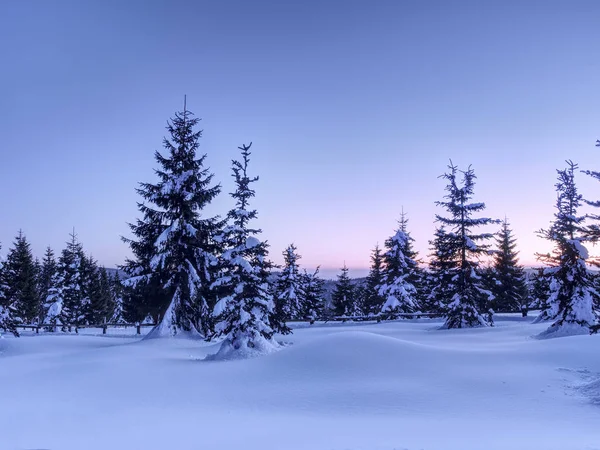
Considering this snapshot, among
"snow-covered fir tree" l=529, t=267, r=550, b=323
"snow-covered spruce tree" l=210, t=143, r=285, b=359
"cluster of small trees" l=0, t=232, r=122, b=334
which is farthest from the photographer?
"cluster of small trees" l=0, t=232, r=122, b=334

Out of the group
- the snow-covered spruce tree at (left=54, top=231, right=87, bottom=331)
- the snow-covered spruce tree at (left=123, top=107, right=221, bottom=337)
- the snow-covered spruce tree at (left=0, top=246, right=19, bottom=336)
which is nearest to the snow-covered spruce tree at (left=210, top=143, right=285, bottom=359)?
the snow-covered spruce tree at (left=123, top=107, right=221, bottom=337)

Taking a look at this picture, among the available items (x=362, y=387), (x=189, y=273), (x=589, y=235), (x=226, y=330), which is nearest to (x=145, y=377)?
(x=226, y=330)

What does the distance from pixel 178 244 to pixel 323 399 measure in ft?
62.4

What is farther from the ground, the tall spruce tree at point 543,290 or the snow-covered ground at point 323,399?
the tall spruce tree at point 543,290

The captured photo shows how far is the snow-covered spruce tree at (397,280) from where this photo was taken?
126 feet

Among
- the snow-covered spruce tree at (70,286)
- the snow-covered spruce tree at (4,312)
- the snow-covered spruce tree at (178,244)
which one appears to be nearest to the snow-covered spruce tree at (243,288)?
the snow-covered spruce tree at (178,244)

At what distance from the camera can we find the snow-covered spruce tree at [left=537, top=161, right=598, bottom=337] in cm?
2269

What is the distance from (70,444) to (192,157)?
23353mm

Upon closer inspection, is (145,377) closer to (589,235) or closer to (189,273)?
(189,273)

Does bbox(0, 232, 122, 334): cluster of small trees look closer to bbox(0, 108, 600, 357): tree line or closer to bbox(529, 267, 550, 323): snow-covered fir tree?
bbox(0, 108, 600, 357): tree line

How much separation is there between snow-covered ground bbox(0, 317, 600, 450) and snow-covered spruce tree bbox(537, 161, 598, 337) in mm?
7582

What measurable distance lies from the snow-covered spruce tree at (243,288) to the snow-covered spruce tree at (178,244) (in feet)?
27.3

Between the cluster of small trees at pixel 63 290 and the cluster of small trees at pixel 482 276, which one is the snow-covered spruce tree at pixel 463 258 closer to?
the cluster of small trees at pixel 482 276

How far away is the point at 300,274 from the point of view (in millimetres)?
52344
